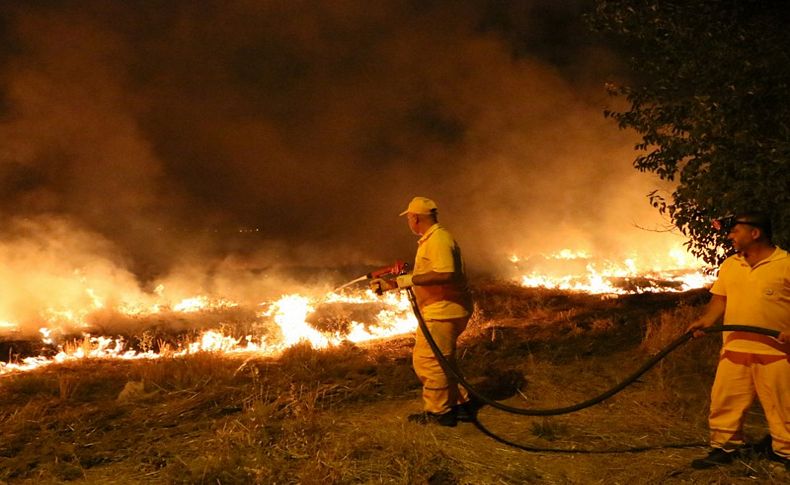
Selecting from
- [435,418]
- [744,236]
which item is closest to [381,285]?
[435,418]

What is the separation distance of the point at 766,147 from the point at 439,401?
4.18 meters

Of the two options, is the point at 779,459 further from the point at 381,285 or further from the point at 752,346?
the point at 381,285

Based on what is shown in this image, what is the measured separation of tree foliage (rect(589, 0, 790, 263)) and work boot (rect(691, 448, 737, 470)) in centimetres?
276

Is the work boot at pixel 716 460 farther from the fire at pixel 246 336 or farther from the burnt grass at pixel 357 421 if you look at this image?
the fire at pixel 246 336

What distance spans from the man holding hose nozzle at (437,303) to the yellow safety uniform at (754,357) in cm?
199

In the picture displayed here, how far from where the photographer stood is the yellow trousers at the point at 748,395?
3.68 m

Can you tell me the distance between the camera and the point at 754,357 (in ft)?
12.5

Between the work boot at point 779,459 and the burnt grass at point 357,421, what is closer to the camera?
the work boot at point 779,459

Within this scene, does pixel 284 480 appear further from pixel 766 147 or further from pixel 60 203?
pixel 60 203

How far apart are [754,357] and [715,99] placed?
344 centimetres

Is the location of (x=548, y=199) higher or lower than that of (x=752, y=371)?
higher

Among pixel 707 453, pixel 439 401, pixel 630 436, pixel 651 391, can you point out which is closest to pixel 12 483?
pixel 439 401

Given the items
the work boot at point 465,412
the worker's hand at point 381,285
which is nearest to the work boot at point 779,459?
the work boot at point 465,412

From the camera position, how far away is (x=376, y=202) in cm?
3092
